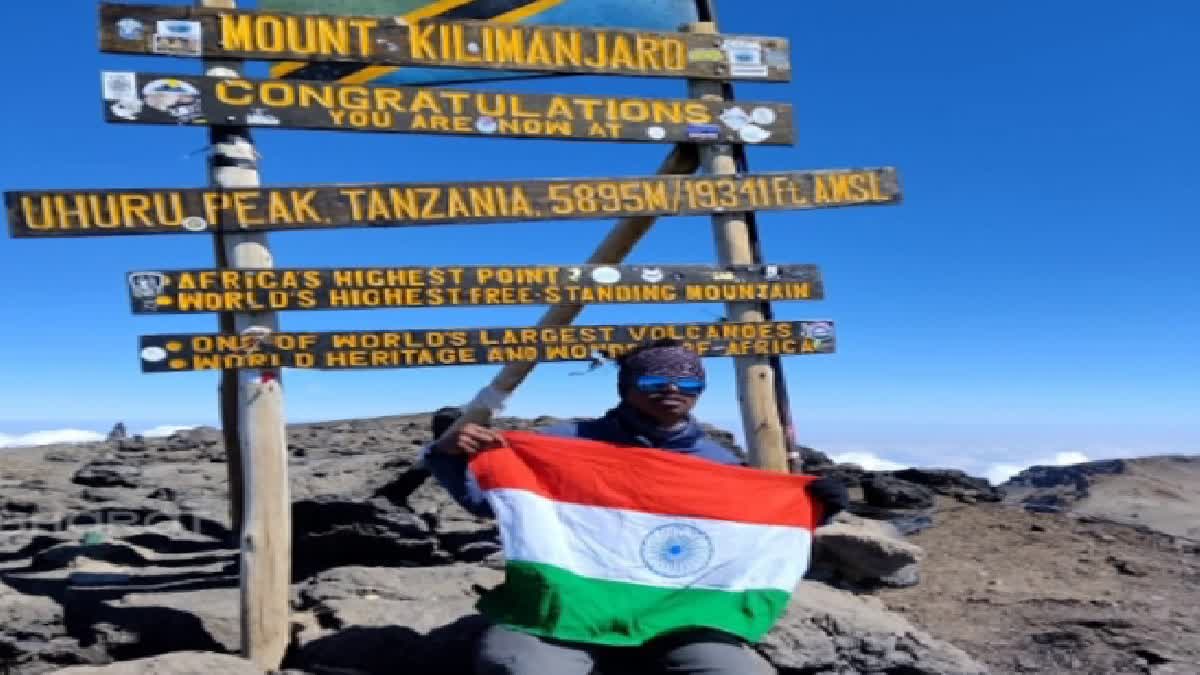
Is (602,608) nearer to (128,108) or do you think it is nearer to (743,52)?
(128,108)

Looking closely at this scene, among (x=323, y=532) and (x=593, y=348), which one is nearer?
(x=593, y=348)

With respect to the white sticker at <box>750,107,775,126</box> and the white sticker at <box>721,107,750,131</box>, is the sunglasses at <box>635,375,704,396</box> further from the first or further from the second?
the white sticker at <box>750,107,775,126</box>

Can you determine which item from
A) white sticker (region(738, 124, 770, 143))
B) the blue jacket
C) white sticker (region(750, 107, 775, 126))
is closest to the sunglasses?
the blue jacket

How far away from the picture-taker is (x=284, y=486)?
479 cm

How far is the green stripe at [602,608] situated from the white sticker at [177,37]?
10.6 feet

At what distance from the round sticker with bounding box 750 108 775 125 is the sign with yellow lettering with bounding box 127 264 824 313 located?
934 mm

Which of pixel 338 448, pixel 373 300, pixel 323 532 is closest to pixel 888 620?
pixel 373 300

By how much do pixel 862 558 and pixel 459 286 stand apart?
369 centimetres

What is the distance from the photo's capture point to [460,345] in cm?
516

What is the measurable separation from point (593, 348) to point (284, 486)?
73.2 inches

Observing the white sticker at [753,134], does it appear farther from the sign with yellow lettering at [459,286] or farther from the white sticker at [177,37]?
the white sticker at [177,37]

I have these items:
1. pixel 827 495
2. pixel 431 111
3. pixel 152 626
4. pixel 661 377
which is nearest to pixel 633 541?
pixel 661 377

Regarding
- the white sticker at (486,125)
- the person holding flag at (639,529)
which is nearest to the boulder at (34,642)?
the person holding flag at (639,529)

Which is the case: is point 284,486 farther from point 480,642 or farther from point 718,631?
point 718,631
